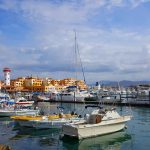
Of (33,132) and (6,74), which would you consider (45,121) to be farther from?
(6,74)

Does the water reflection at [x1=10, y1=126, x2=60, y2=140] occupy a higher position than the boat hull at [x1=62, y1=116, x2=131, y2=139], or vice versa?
the boat hull at [x1=62, y1=116, x2=131, y2=139]

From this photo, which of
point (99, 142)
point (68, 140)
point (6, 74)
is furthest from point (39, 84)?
point (99, 142)

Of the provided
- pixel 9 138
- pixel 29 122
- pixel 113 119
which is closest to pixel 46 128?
pixel 29 122

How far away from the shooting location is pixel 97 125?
30.3 meters

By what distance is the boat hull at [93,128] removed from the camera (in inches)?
1138

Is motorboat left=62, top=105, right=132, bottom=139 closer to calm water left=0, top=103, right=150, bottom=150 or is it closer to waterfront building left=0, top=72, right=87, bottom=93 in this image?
calm water left=0, top=103, right=150, bottom=150

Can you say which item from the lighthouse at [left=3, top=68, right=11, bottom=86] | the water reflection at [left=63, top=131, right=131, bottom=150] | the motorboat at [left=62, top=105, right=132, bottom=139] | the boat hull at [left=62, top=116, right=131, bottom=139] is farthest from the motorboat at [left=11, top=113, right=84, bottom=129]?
the lighthouse at [left=3, top=68, right=11, bottom=86]

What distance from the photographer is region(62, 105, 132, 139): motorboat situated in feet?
95.1

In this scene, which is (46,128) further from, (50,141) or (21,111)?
(21,111)

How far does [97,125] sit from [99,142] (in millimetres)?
1925

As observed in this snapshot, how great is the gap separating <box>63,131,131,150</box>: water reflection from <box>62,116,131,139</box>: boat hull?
0.46 m

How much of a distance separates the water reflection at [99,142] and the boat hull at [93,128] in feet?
1.49

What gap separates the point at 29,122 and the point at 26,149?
10010 millimetres

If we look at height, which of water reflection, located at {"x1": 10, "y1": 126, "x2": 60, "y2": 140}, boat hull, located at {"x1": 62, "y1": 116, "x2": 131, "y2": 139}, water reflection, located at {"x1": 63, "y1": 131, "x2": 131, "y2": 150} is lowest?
water reflection, located at {"x1": 63, "y1": 131, "x2": 131, "y2": 150}
